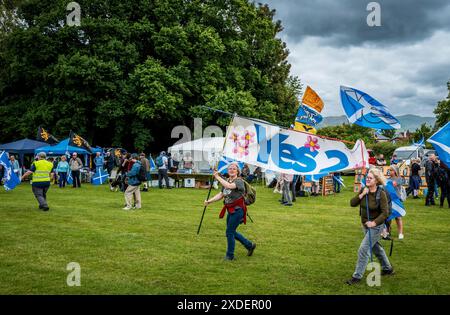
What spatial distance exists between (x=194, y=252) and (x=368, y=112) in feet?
19.3

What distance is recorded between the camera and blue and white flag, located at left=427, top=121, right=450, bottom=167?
866 cm

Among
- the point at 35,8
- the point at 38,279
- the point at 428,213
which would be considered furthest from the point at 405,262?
the point at 35,8

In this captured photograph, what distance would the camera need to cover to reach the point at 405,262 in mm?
8844

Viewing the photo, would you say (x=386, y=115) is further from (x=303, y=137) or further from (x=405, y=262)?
(x=405, y=262)

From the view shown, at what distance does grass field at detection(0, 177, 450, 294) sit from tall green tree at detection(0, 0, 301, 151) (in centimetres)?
1780

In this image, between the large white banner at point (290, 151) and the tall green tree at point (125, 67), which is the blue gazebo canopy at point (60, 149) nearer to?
the tall green tree at point (125, 67)

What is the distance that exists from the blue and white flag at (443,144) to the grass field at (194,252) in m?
2.13

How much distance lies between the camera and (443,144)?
344 inches

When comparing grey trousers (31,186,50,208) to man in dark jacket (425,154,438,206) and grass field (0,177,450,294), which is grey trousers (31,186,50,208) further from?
man in dark jacket (425,154,438,206)

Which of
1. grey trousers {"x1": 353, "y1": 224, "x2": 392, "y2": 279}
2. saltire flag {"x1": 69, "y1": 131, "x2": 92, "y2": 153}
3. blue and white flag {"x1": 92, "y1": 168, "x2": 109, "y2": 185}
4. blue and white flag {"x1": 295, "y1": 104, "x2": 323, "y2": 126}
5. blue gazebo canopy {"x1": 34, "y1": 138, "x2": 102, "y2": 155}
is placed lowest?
grey trousers {"x1": 353, "y1": 224, "x2": 392, "y2": 279}

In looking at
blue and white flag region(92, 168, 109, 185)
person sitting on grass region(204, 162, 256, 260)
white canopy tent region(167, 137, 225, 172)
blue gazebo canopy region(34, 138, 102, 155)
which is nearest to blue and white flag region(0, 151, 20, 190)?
blue gazebo canopy region(34, 138, 102, 155)

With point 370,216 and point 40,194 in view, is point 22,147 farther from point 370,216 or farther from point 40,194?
point 370,216

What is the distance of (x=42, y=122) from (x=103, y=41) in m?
7.87

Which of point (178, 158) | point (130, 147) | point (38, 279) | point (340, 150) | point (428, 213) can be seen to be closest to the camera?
point (38, 279)
